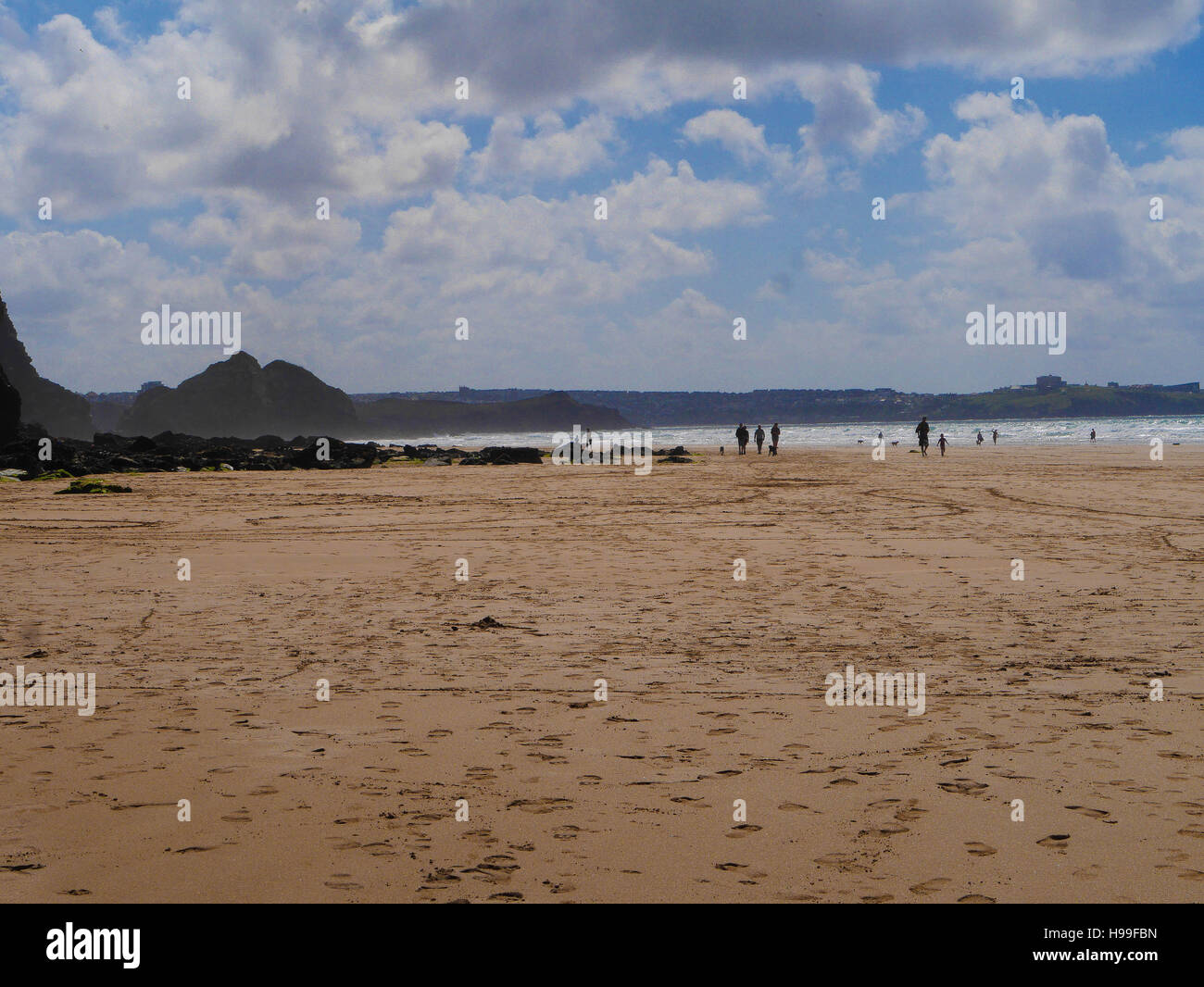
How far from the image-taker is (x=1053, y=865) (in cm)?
398

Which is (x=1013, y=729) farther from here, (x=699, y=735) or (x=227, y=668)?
(x=227, y=668)

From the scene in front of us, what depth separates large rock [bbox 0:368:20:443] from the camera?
4109 centimetres

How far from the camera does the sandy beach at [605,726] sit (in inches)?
157

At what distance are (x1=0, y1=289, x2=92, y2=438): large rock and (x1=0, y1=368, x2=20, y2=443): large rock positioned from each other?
33228 mm

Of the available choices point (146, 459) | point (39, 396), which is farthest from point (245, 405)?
point (146, 459)

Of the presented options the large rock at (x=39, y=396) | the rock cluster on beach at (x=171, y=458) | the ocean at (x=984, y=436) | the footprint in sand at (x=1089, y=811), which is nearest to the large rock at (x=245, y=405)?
the ocean at (x=984, y=436)

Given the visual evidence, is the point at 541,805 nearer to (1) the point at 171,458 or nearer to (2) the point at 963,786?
(2) the point at 963,786

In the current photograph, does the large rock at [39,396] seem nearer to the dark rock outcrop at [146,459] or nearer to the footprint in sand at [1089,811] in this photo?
the dark rock outcrop at [146,459]

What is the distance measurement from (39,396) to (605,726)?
99292mm

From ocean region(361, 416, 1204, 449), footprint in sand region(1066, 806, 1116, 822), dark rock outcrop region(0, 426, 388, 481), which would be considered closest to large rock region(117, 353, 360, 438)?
ocean region(361, 416, 1204, 449)

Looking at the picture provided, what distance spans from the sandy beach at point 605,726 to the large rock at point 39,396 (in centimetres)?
7364

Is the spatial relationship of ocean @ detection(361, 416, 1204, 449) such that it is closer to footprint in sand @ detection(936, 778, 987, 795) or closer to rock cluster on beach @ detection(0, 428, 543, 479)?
rock cluster on beach @ detection(0, 428, 543, 479)

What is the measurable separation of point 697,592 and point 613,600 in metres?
1.10

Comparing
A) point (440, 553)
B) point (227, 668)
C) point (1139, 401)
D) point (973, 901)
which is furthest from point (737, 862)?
point (1139, 401)
